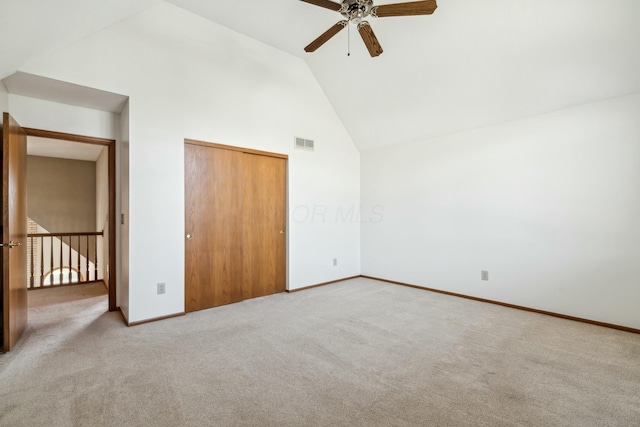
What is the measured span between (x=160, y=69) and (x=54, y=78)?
94 cm

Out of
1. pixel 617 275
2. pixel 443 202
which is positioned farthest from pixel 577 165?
pixel 443 202

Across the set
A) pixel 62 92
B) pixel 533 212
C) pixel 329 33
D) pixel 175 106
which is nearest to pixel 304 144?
pixel 175 106

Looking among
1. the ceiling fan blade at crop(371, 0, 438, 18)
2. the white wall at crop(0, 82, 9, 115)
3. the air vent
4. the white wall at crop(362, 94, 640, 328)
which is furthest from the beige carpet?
the ceiling fan blade at crop(371, 0, 438, 18)

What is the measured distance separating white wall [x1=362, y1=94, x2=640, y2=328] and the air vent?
150 centimetres

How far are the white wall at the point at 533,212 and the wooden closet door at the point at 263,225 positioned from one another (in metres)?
1.99

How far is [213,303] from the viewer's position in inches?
141

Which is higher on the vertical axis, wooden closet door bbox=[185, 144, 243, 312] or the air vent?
the air vent

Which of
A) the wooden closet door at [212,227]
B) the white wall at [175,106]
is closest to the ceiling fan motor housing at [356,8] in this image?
the white wall at [175,106]

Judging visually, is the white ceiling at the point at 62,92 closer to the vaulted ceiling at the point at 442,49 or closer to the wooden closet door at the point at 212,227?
the vaulted ceiling at the point at 442,49

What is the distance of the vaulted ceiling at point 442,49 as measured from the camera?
90.8 inches

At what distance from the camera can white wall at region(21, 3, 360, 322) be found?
9.58 ft

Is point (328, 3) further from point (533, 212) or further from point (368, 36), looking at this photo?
point (533, 212)

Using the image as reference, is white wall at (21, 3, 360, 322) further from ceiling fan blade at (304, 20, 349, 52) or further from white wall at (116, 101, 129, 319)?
ceiling fan blade at (304, 20, 349, 52)

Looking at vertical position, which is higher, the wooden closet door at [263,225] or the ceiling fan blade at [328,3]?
the ceiling fan blade at [328,3]
